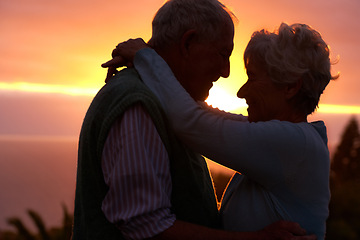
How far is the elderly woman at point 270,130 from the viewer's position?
2451 mm

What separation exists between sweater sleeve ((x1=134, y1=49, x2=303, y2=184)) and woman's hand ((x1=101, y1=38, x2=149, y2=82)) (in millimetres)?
288

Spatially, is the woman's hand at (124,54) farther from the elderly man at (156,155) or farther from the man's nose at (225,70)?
the man's nose at (225,70)

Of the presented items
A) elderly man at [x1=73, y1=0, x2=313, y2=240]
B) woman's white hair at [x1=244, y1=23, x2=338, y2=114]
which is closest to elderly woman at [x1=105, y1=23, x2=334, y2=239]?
woman's white hair at [x1=244, y1=23, x2=338, y2=114]

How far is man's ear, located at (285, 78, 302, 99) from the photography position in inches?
107

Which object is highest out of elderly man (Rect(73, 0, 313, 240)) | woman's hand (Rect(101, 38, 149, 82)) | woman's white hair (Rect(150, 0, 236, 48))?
woman's white hair (Rect(150, 0, 236, 48))

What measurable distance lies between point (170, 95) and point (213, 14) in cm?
61

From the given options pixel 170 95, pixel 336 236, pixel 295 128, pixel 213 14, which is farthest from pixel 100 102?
pixel 336 236

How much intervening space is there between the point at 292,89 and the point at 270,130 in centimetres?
42

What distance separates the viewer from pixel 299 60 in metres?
2.70

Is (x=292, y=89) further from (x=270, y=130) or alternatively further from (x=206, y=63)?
(x=206, y=63)

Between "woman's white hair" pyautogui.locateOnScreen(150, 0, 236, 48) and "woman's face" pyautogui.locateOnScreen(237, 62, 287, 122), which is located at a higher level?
"woman's white hair" pyautogui.locateOnScreen(150, 0, 236, 48)

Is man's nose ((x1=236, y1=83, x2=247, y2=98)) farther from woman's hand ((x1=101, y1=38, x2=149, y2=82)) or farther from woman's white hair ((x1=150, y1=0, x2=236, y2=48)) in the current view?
woman's hand ((x1=101, y1=38, x2=149, y2=82))

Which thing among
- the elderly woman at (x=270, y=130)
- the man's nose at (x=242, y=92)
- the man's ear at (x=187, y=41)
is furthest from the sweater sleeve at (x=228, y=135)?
the man's nose at (x=242, y=92)

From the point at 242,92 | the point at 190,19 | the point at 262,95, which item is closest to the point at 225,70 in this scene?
the point at 242,92
